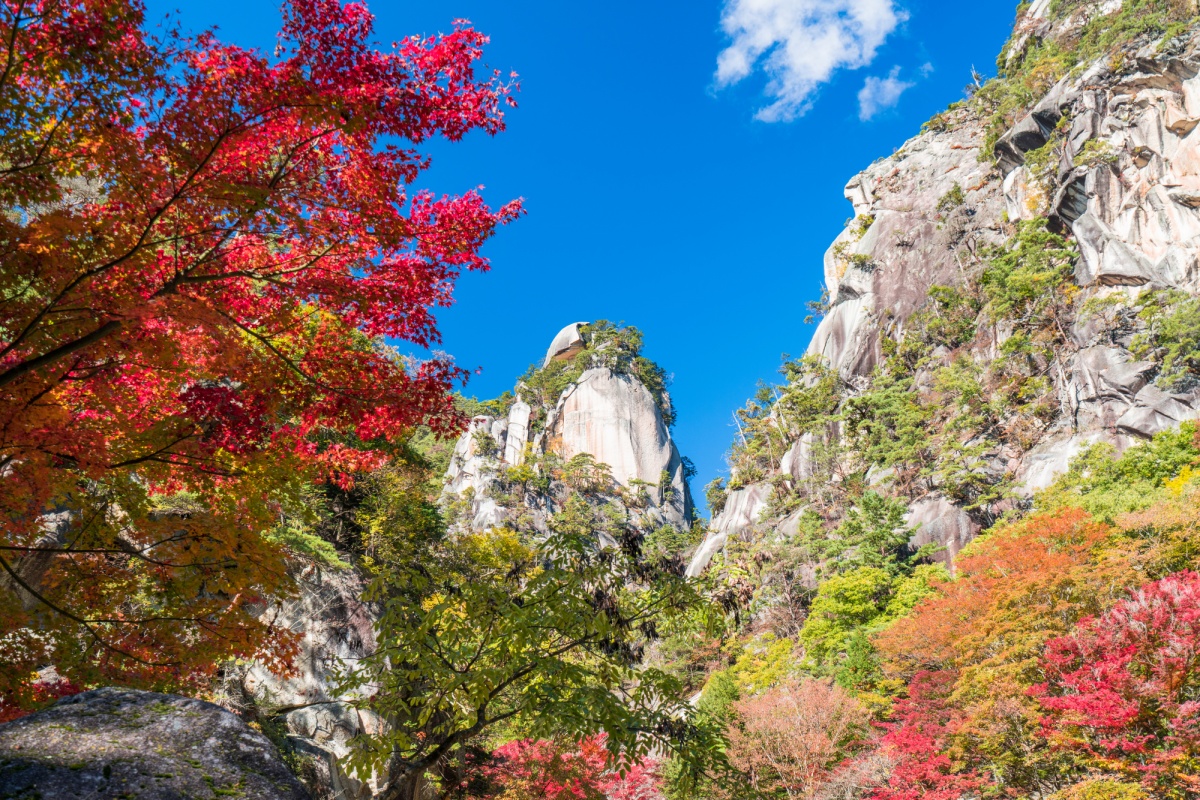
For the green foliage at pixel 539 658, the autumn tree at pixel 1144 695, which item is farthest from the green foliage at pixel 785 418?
the green foliage at pixel 539 658

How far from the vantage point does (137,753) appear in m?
2.85

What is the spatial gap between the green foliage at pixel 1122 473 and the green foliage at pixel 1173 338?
92.6 inches

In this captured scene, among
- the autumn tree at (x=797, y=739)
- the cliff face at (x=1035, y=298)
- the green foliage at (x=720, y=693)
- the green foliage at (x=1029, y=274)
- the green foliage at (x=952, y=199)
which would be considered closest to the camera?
the autumn tree at (x=797, y=739)

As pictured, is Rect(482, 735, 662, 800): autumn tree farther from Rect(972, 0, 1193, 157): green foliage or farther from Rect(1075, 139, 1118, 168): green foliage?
Rect(972, 0, 1193, 157): green foliage

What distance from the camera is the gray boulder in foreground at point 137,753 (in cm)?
262

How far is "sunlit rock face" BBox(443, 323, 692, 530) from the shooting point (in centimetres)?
4575

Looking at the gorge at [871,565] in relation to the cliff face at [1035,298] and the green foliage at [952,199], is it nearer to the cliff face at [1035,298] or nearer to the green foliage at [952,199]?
the cliff face at [1035,298]

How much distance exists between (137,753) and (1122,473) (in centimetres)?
2243

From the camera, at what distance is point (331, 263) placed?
12.1ft

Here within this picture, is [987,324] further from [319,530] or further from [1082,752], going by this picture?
[319,530]

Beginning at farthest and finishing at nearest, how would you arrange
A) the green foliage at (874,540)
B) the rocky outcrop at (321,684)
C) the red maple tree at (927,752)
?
1. the green foliage at (874,540)
2. the rocky outcrop at (321,684)
3. the red maple tree at (927,752)

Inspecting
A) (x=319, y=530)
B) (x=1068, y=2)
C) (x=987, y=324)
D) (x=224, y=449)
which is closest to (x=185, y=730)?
(x=224, y=449)

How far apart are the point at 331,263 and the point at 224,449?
158 cm

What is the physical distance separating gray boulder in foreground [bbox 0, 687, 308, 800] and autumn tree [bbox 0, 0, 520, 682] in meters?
0.76
